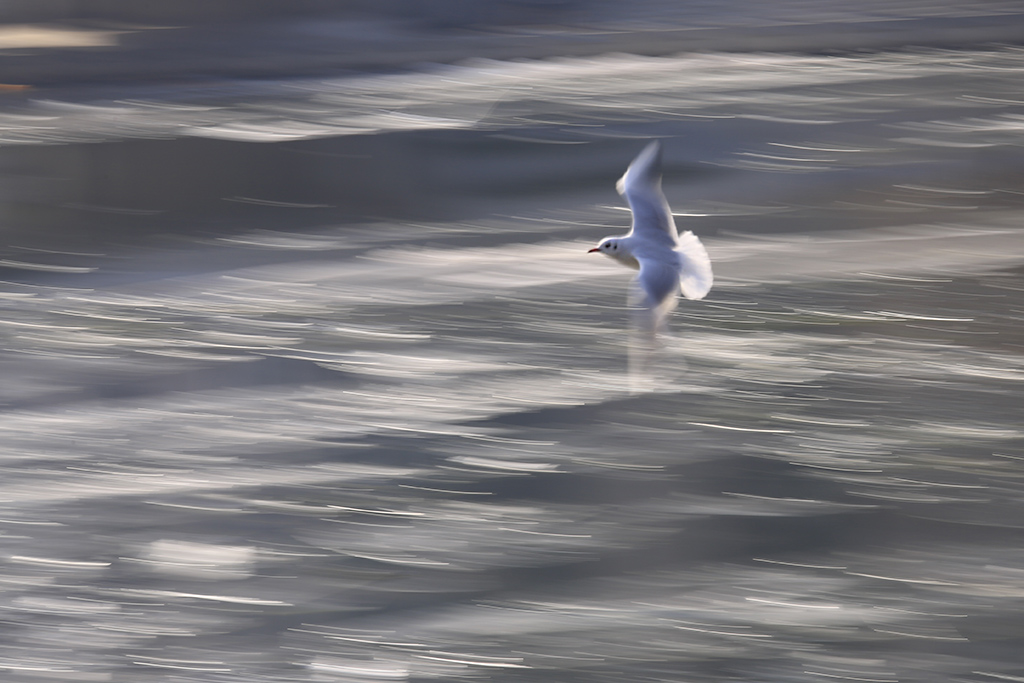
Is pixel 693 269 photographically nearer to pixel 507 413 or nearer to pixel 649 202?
pixel 649 202

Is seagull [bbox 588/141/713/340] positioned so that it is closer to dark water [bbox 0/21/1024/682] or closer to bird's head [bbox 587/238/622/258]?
bird's head [bbox 587/238/622/258]

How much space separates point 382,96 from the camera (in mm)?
10898

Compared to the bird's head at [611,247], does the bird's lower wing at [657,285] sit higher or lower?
lower

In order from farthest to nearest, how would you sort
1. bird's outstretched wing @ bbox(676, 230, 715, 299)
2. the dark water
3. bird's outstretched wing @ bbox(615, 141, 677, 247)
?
bird's outstretched wing @ bbox(615, 141, 677, 247) → bird's outstretched wing @ bbox(676, 230, 715, 299) → the dark water

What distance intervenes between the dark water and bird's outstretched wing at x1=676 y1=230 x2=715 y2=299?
1.56 ft

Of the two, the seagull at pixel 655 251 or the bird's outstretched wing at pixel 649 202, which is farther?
the bird's outstretched wing at pixel 649 202

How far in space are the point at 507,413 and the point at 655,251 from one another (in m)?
0.91

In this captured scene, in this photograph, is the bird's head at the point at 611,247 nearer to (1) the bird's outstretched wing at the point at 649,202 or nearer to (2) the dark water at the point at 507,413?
Result: (1) the bird's outstretched wing at the point at 649,202

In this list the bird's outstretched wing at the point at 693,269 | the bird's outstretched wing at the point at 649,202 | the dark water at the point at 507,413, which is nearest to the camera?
the dark water at the point at 507,413

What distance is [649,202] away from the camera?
5.88 m

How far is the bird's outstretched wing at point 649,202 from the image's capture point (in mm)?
5758

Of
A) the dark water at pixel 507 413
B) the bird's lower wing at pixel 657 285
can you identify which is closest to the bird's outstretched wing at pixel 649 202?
the bird's lower wing at pixel 657 285

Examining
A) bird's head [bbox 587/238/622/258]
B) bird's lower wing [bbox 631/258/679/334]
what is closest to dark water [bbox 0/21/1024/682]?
Answer: bird's lower wing [bbox 631/258/679/334]

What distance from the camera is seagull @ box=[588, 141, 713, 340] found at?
5461 mm
